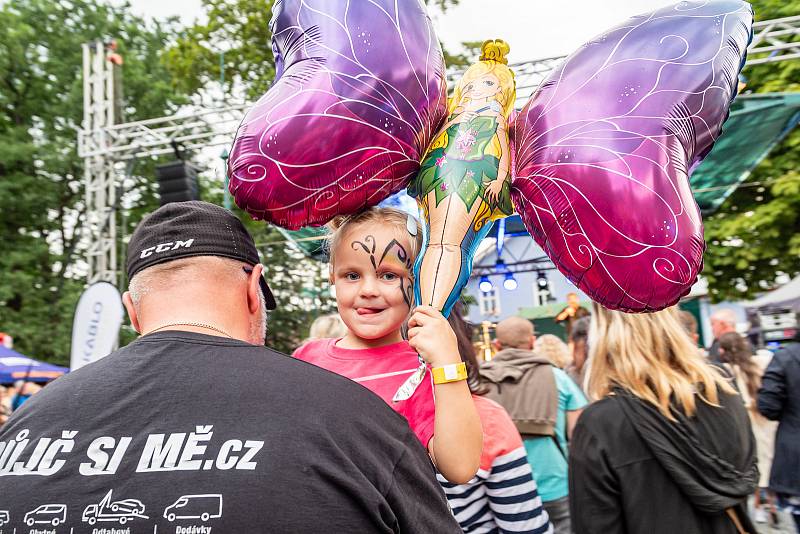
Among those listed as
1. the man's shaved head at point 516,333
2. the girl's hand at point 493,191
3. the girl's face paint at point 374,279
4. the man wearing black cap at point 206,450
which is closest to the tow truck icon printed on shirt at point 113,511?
the man wearing black cap at point 206,450

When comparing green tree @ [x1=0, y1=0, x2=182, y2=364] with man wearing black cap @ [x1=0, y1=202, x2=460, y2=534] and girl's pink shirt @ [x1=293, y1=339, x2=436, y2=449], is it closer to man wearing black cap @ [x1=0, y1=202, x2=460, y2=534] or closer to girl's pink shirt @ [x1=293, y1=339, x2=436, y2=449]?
girl's pink shirt @ [x1=293, y1=339, x2=436, y2=449]

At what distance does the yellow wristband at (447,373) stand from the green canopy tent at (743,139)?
16.1 ft

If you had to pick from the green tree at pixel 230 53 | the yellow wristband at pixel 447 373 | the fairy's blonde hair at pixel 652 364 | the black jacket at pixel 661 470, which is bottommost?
the black jacket at pixel 661 470

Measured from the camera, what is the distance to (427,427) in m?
1.48

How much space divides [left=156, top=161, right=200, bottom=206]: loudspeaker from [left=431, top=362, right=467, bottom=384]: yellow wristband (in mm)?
7823

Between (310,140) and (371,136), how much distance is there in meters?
0.14

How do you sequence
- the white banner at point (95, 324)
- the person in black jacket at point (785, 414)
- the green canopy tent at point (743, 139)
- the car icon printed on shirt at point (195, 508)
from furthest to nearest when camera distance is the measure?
the green canopy tent at point (743, 139)
the white banner at point (95, 324)
the person in black jacket at point (785, 414)
the car icon printed on shirt at point (195, 508)

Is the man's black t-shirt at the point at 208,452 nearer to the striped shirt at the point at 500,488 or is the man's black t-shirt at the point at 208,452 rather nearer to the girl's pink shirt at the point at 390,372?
the girl's pink shirt at the point at 390,372

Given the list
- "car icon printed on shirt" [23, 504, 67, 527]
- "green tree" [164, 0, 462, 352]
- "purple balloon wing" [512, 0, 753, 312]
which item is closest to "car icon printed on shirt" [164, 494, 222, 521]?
"car icon printed on shirt" [23, 504, 67, 527]

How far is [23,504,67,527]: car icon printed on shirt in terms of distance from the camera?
983mm

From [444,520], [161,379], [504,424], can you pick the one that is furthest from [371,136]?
[504,424]

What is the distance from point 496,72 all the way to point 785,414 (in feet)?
11.3

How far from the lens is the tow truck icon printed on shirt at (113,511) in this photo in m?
0.95

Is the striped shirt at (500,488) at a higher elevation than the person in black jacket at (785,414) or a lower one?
higher
